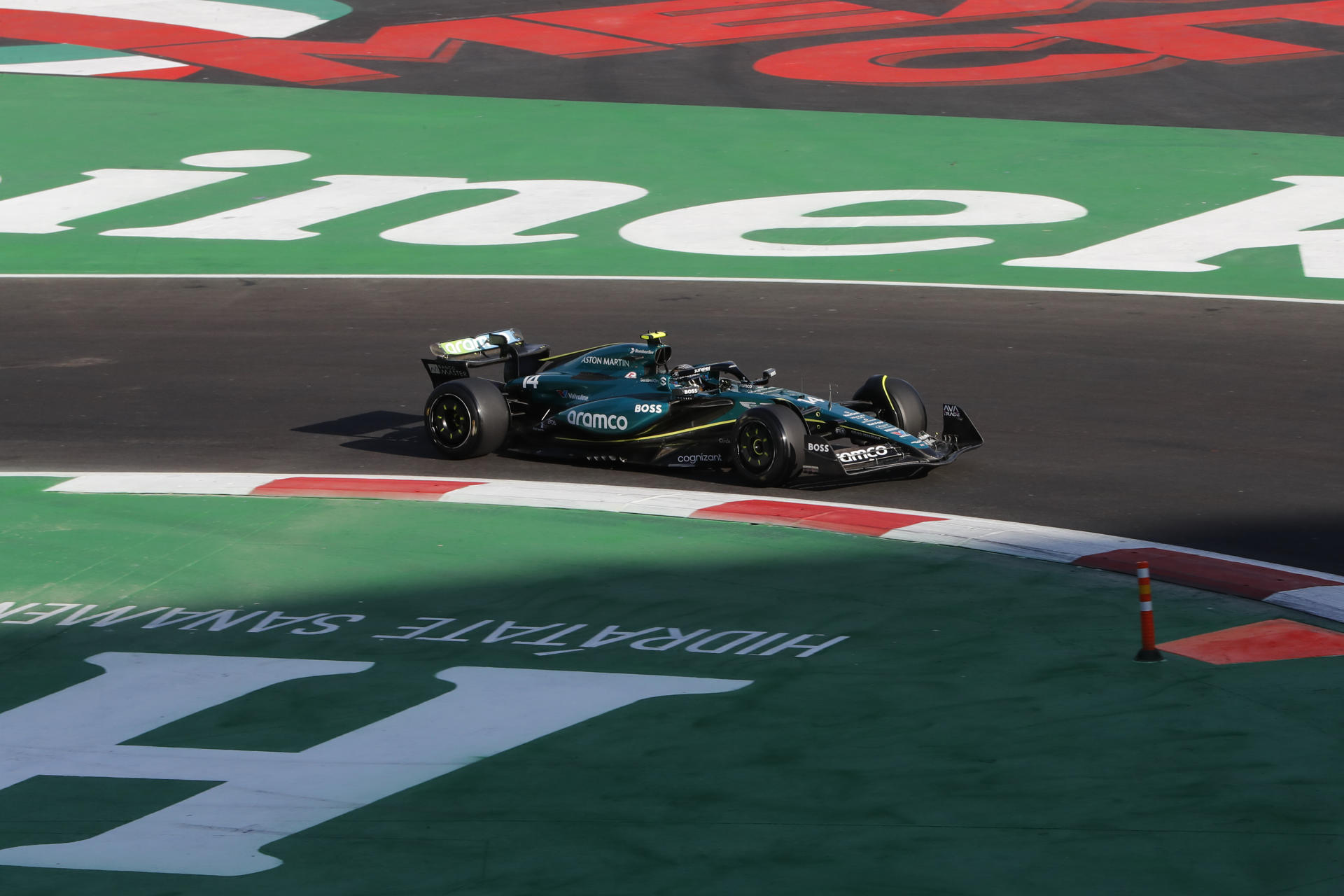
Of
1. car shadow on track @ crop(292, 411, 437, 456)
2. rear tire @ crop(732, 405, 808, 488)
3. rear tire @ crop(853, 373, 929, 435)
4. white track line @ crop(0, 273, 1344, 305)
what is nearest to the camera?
rear tire @ crop(732, 405, 808, 488)

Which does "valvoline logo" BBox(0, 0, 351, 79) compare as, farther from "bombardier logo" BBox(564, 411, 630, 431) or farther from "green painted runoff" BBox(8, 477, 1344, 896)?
"green painted runoff" BBox(8, 477, 1344, 896)

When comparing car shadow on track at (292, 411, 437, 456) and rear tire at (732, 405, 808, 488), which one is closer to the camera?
rear tire at (732, 405, 808, 488)

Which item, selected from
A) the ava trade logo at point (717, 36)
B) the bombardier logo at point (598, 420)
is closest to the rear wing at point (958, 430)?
the bombardier logo at point (598, 420)

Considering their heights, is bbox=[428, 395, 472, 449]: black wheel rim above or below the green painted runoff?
above

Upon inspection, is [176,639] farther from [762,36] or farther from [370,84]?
[762,36]

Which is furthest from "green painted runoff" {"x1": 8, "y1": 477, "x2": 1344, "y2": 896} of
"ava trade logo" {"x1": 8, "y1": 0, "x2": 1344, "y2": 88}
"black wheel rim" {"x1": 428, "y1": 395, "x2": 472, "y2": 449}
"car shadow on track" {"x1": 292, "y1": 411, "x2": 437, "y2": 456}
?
"ava trade logo" {"x1": 8, "y1": 0, "x2": 1344, "y2": 88}

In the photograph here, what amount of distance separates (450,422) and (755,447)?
103 inches

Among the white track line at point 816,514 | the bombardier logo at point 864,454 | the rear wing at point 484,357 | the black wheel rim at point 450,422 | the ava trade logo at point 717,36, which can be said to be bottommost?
the white track line at point 816,514

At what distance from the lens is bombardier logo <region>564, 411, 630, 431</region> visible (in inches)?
543

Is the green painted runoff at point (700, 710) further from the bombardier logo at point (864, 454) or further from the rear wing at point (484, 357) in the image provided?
the rear wing at point (484, 357)

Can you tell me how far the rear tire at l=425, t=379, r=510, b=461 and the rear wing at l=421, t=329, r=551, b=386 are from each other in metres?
0.58

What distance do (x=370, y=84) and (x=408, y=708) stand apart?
1019 inches

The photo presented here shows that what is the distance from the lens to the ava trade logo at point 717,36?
111 ft

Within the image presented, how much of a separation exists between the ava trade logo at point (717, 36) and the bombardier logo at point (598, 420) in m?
20.1
